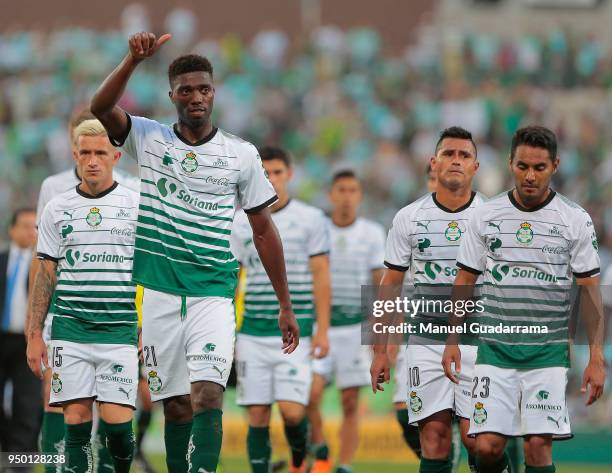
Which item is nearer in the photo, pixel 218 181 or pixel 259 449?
pixel 218 181

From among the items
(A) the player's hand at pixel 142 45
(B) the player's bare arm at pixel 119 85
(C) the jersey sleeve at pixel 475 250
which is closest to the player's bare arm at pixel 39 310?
(B) the player's bare arm at pixel 119 85

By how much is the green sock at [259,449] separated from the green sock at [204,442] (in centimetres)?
341

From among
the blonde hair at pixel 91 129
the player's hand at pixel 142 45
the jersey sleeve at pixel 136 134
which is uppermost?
the player's hand at pixel 142 45

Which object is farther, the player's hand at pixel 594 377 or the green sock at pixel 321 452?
the green sock at pixel 321 452

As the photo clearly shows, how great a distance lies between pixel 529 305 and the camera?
9.09 metres

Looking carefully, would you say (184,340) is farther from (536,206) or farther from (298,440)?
(298,440)

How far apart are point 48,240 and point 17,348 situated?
15.1 feet

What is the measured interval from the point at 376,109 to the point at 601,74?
206 inches

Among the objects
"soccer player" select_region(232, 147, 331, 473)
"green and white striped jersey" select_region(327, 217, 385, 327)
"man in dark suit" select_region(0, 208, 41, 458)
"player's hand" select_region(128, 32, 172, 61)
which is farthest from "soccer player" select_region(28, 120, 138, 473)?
"green and white striped jersey" select_region(327, 217, 385, 327)

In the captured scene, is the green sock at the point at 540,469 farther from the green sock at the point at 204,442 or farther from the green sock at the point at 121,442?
the green sock at the point at 121,442

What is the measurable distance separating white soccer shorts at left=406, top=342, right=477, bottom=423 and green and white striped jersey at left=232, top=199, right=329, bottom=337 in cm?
258

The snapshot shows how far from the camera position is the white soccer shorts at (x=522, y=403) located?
8.88 metres

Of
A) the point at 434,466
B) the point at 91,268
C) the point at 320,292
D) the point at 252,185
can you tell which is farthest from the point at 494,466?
the point at 320,292

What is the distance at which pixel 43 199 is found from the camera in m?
11.3
